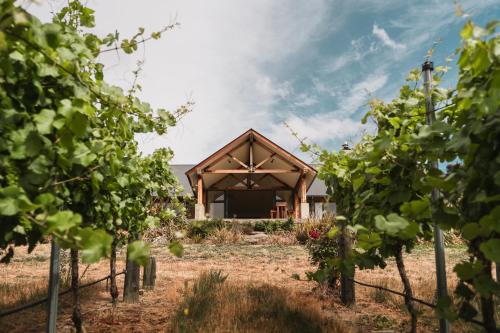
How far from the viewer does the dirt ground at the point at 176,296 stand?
171 inches

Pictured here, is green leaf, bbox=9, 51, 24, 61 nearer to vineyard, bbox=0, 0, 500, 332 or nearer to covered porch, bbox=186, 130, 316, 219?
vineyard, bbox=0, 0, 500, 332

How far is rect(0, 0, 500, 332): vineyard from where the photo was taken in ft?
4.88

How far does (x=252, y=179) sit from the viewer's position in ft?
76.8

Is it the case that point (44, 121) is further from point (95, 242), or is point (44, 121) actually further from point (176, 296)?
point (176, 296)

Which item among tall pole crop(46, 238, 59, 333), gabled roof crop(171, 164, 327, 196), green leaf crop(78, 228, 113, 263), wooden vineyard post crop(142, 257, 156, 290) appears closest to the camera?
green leaf crop(78, 228, 113, 263)

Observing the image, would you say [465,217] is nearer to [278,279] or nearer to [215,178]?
[278,279]

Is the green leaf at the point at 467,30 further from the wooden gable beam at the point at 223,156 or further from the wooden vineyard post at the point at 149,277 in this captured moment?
the wooden gable beam at the point at 223,156

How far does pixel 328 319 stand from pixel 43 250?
12.5 metres

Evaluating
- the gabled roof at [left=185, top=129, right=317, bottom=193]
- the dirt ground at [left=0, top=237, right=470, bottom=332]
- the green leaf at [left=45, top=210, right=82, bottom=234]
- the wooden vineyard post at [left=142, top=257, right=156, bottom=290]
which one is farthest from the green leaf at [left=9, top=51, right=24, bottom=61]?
the gabled roof at [left=185, top=129, right=317, bottom=193]

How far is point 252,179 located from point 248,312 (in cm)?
1909

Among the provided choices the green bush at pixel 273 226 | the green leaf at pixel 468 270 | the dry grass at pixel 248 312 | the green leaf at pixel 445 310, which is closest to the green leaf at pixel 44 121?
the green leaf at pixel 468 270

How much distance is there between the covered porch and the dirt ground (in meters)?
5.59

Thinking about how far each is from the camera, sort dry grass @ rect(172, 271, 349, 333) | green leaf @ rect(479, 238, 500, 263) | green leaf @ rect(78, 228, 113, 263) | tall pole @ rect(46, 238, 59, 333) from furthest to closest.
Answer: dry grass @ rect(172, 271, 349, 333) → tall pole @ rect(46, 238, 59, 333) → green leaf @ rect(479, 238, 500, 263) → green leaf @ rect(78, 228, 113, 263)

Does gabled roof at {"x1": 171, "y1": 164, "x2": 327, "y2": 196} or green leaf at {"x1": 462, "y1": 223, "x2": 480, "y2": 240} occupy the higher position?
gabled roof at {"x1": 171, "y1": 164, "x2": 327, "y2": 196}
